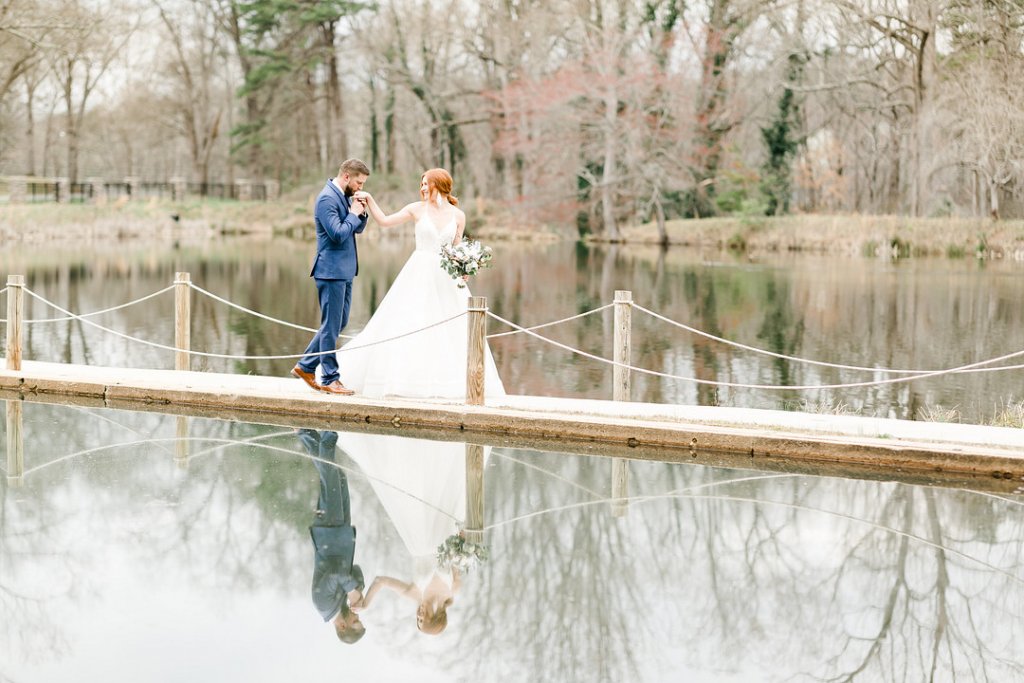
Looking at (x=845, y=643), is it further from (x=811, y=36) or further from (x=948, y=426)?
(x=811, y=36)

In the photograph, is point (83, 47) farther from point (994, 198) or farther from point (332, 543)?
point (332, 543)

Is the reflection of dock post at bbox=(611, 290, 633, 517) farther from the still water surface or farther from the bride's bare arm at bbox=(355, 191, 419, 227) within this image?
the bride's bare arm at bbox=(355, 191, 419, 227)

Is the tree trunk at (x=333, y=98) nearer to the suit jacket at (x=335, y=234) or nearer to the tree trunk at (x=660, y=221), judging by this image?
the tree trunk at (x=660, y=221)

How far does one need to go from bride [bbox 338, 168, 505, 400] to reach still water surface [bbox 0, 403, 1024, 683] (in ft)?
4.36

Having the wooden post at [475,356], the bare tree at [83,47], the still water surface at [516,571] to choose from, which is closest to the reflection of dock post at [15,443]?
the still water surface at [516,571]

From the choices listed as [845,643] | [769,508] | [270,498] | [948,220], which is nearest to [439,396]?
[270,498]

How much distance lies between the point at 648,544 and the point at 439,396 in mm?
3960

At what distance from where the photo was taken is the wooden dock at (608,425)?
900 cm

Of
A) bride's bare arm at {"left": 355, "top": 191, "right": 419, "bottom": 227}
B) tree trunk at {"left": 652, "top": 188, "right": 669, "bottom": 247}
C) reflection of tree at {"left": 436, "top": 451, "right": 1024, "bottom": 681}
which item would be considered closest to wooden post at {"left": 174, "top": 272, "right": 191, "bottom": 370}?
bride's bare arm at {"left": 355, "top": 191, "right": 419, "bottom": 227}

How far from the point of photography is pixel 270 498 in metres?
8.09

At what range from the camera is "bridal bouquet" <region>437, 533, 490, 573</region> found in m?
6.70

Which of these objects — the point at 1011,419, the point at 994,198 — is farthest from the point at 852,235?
the point at 1011,419

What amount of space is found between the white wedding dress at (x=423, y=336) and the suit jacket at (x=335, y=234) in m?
0.51

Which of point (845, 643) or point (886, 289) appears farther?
point (886, 289)
